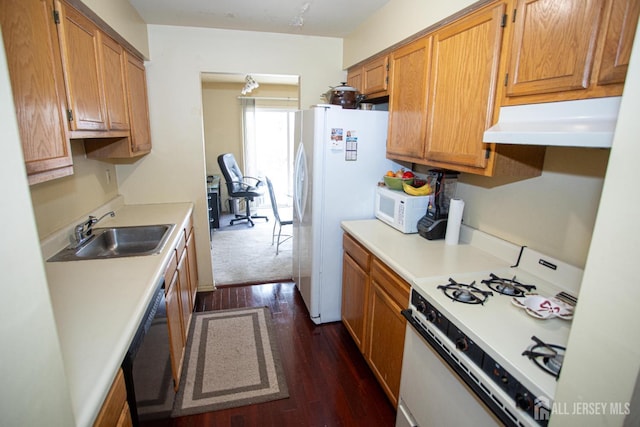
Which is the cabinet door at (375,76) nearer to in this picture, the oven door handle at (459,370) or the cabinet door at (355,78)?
the cabinet door at (355,78)

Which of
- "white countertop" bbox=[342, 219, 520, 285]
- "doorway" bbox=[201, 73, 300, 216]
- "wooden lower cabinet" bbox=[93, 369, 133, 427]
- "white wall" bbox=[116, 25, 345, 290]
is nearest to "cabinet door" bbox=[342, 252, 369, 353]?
"white countertop" bbox=[342, 219, 520, 285]

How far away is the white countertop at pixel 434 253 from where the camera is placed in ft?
5.51

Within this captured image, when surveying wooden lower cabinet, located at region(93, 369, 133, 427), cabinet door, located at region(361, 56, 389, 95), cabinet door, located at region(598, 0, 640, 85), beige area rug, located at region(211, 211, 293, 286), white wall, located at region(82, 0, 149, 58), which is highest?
white wall, located at region(82, 0, 149, 58)

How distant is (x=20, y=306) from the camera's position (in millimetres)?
544

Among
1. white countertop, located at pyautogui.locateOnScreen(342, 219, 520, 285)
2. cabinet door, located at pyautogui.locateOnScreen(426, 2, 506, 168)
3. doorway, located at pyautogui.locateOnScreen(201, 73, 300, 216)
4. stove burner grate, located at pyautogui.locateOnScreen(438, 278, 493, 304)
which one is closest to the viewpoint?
stove burner grate, located at pyautogui.locateOnScreen(438, 278, 493, 304)

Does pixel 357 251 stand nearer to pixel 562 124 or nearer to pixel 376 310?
pixel 376 310

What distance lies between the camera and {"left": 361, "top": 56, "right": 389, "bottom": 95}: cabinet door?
243cm

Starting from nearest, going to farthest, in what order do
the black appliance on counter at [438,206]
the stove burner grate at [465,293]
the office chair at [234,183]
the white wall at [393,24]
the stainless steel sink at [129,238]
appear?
the stove burner grate at [465,293]
the white wall at [393,24]
the black appliance on counter at [438,206]
the stainless steel sink at [129,238]
the office chair at [234,183]

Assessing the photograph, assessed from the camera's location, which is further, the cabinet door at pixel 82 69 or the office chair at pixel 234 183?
the office chair at pixel 234 183

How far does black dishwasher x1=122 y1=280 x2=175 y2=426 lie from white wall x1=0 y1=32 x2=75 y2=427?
2.05 ft

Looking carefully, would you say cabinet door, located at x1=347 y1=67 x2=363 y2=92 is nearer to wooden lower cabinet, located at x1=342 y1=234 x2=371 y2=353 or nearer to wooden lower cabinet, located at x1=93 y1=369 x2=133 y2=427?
wooden lower cabinet, located at x1=342 y1=234 x2=371 y2=353

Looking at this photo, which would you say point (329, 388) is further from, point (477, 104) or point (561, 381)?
point (477, 104)

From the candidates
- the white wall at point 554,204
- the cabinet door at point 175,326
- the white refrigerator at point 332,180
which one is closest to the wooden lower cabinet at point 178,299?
the cabinet door at point 175,326

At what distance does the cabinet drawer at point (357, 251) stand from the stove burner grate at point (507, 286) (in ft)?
2.43
